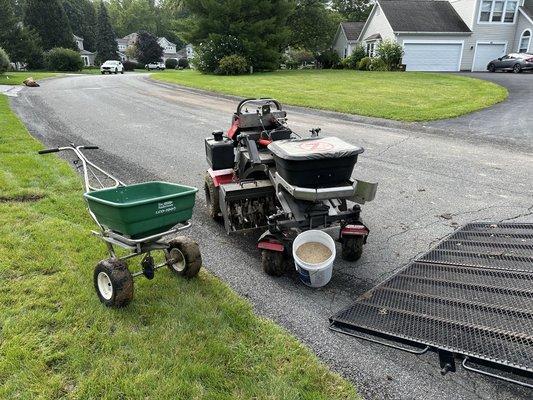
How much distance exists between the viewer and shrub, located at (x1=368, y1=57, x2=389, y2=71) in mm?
30925

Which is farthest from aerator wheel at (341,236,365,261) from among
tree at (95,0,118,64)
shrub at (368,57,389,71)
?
tree at (95,0,118,64)

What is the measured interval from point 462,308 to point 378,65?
30.9 m

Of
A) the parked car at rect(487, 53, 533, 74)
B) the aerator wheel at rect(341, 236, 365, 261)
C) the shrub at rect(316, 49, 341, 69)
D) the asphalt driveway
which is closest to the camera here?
the aerator wheel at rect(341, 236, 365, 261)

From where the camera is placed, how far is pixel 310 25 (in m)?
43.2

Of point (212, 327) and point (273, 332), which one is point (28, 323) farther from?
point (273, 332)

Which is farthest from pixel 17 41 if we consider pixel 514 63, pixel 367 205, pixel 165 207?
pixel 165 207

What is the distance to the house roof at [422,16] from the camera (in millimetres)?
32469

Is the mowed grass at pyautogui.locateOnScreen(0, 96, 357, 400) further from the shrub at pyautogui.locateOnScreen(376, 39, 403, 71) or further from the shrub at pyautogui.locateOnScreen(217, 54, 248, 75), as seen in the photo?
the shrub at pyautogui.locateOnScreen(376, 39, 403, 71)

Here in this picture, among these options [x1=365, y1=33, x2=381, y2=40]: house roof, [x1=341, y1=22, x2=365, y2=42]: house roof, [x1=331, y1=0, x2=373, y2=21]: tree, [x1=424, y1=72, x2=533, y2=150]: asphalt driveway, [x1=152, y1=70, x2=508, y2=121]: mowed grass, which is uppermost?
[x1=331, y1=0, x2=373, y2=21]: tree

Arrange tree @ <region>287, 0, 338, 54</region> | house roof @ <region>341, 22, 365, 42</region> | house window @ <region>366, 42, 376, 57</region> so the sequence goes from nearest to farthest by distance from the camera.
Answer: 1. house window @ <region>366, 42, 376, 57</region>
2. house roof @ <region>341, 22, 365, 42</region>
3. tree @ <region>287, 0, 338, 54</region>

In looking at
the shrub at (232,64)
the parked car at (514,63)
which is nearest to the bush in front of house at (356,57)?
the parked car at (514,63)

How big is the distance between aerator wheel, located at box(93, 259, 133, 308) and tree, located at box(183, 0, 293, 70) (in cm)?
2974

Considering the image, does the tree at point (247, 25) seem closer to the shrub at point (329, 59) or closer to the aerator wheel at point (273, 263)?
the shrub at point (329, 59)

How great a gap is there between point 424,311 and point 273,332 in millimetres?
1223
